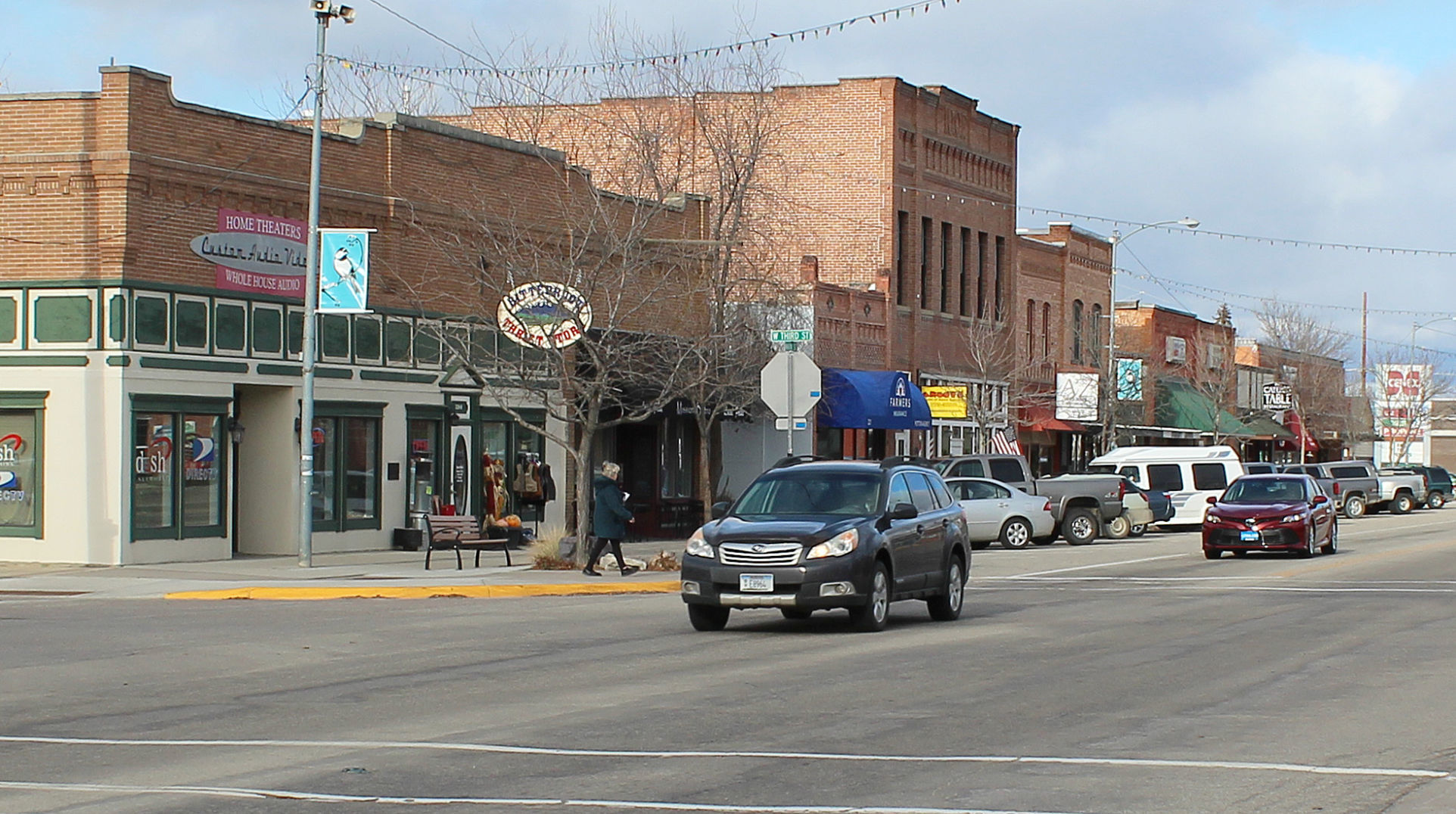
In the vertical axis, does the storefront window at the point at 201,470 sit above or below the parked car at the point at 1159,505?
above

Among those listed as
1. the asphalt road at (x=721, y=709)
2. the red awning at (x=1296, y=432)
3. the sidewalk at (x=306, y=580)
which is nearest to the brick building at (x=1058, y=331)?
the red awning at (x=1296, y=432)

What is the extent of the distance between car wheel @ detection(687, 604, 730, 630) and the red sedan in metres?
16.5

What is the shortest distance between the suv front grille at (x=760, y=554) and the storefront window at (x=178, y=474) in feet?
39.9

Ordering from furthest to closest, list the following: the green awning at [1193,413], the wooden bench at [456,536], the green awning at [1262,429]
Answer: the green awning at [1262,429] < the green awning at [1193,413] < the wooden bench at [456,536]

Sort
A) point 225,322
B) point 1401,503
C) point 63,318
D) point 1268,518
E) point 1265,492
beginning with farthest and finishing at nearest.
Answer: point 1401,503 → point 1265,492 → point 1268,518 → point 225,322 → point 63,318

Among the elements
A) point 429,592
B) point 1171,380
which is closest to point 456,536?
point 429,592

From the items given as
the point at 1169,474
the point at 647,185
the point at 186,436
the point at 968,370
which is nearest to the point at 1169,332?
the point at 968,370

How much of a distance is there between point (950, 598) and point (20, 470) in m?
14.7

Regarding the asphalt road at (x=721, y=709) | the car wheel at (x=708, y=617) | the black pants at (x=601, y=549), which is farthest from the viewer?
the black pants at (x=601, y=549)

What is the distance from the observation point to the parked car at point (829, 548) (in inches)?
695

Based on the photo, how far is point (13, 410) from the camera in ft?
87.5

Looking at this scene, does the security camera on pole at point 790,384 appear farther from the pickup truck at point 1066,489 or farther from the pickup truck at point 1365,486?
the pickup truck at point 1365,486

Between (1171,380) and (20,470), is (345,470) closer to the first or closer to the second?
(20,470)

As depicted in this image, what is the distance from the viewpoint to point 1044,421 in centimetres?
5797
